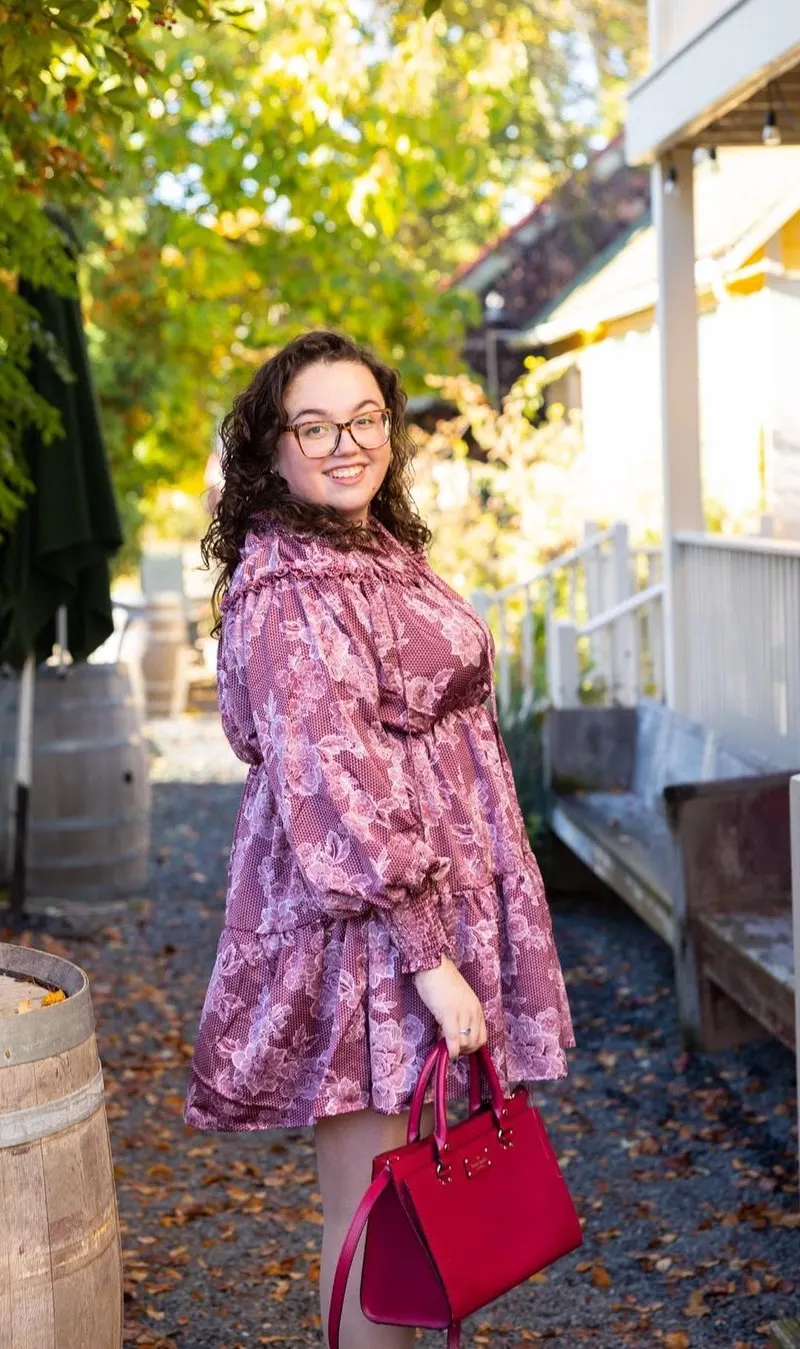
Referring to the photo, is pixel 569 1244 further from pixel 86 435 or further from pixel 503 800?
pixel 86 435

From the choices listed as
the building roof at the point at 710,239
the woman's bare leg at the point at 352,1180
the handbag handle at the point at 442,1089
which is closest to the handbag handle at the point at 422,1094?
the handbag handle at the point at 442,1089

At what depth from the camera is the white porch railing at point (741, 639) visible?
6414 mm

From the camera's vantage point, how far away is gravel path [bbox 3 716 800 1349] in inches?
148

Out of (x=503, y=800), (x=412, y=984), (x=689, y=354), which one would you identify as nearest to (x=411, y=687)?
(x=503, y=800)

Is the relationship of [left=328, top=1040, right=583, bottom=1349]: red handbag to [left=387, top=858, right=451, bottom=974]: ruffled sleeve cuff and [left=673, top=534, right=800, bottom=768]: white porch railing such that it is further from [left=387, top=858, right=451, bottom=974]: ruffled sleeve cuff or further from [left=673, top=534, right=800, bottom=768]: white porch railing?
[left=673, top=534, right=800, bottom=768]: white porch railing

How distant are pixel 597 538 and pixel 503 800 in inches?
259

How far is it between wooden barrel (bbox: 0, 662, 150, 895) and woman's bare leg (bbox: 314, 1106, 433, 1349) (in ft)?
16.6

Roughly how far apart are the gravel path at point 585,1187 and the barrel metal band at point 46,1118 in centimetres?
141

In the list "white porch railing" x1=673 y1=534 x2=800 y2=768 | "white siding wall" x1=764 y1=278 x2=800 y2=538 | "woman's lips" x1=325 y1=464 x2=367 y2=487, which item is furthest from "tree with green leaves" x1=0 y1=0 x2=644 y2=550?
"woman's lips" x1=325 y1=464 x2=367 y2=487

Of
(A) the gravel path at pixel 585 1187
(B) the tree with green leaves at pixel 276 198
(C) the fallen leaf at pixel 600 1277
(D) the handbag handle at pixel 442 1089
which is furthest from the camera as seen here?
(B) the tree with green leaves at pixel 276 198

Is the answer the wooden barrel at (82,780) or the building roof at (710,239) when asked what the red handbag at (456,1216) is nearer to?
the wooden barrel at (82,780)

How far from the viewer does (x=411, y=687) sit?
265 centimetres

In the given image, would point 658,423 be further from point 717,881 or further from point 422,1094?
point 422,1094

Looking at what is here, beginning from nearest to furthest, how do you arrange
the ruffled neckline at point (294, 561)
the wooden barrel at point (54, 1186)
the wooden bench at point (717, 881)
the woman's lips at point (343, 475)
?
the wooden barrel at point (54, 1186), the ruffled neckline at point (294, 561), the woman's lips at point (343, 475), the wooden bench at point (717, 881)
